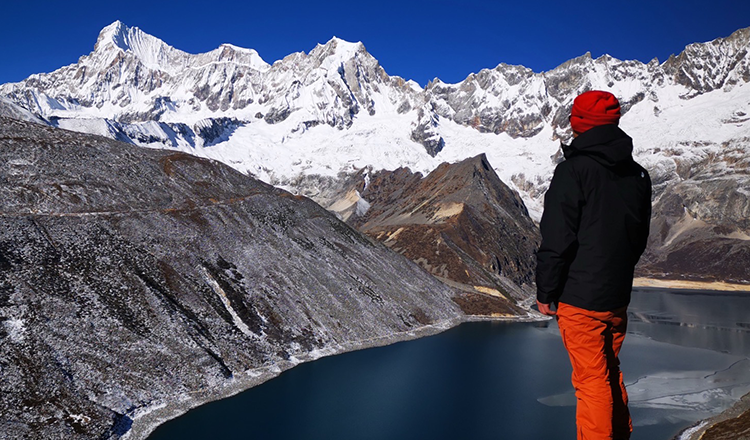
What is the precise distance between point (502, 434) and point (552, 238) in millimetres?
34363

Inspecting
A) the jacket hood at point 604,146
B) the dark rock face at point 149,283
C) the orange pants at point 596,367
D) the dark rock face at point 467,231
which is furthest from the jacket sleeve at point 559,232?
the dark rock face at point 467,231

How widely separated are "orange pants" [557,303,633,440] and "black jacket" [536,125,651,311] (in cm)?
16

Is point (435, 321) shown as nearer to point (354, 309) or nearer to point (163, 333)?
point (354, 309)

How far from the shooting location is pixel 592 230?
646cm

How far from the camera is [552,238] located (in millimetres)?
6406

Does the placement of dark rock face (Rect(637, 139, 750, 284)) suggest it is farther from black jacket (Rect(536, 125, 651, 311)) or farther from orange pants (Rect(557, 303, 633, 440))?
black jacket (Rect(536, 125, 651, 311))

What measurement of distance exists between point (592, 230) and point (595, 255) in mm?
277

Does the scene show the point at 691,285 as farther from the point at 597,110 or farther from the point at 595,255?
the point at 595,255

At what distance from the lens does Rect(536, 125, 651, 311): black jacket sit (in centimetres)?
640

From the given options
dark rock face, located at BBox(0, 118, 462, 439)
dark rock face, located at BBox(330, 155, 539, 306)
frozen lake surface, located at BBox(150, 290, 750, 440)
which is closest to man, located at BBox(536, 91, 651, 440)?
dark rock face, located at BBox(0, 118, 462, 439)

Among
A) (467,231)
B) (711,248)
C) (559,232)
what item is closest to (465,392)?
(559,232)

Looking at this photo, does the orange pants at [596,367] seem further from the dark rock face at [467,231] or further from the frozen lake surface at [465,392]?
the dark rock face at [467,231]

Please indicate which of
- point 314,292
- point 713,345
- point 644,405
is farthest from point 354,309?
point 713,345

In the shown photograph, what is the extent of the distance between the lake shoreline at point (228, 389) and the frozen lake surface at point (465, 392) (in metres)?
0.54
